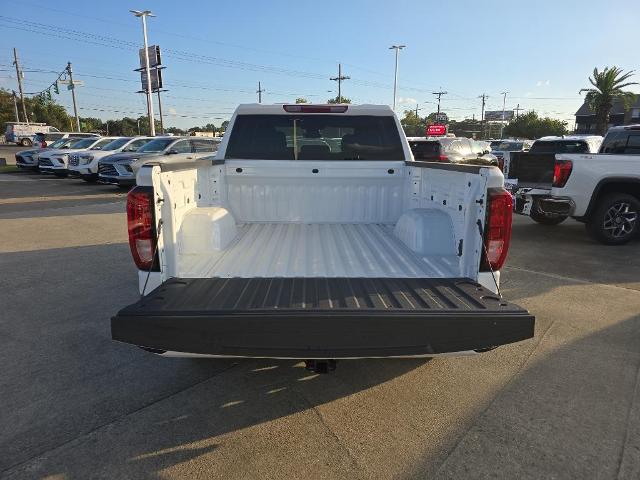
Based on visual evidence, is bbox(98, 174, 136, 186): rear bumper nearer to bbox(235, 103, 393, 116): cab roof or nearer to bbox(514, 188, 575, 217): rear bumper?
bbox(235, 103, 393, 116): cab roof

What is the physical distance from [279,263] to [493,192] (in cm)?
149

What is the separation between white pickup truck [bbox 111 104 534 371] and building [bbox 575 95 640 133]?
2740 inches

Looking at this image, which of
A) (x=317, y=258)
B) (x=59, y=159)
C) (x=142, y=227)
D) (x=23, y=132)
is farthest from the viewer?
(x=23, y=132)

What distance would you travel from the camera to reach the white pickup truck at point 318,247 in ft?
7.04

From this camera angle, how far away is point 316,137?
4.38 metres

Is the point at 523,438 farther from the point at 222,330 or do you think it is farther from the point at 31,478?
the point at 31,478

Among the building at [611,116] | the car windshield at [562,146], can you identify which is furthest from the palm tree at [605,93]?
the car windshield at [562,146]

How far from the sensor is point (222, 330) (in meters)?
2.12

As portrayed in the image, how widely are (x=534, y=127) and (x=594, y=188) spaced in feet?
271

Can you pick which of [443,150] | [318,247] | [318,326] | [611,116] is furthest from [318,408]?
[611,116]

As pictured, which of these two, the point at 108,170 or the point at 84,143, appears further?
the point at 84,143

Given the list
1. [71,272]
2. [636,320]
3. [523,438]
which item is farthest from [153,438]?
[636,320]

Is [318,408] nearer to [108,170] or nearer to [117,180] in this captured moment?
[117,180]

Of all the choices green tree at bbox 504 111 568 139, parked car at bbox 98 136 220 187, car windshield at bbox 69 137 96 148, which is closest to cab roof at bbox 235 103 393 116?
parked car at bbox 98 136 220 187
